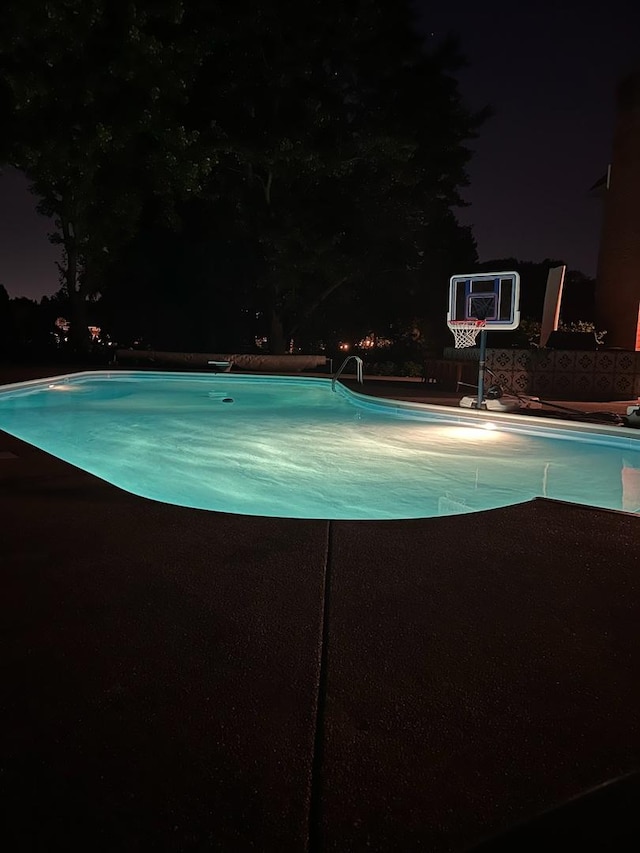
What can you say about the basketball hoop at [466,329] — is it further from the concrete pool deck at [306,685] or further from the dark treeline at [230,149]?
the dark treeline at [230,149]

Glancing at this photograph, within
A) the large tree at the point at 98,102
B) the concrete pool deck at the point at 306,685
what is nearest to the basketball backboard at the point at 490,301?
the concrete pool deck at the point at 306,685

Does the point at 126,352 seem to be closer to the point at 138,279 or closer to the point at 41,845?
the point at 138,279

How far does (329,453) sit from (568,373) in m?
7.30

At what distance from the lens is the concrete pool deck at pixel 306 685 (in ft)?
5.14

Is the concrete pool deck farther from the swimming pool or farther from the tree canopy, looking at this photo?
the tree canopy

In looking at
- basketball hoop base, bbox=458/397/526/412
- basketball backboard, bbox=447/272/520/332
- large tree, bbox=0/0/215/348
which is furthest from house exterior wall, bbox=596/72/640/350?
large tree, bbox=0/0/215/348

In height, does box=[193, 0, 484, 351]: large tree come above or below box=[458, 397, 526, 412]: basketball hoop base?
above

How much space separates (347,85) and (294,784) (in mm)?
24798

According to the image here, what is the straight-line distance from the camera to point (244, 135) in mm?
20266

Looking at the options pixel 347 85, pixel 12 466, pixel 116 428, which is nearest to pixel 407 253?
pixel 347 85

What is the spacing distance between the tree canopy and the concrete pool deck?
18472 millimetres

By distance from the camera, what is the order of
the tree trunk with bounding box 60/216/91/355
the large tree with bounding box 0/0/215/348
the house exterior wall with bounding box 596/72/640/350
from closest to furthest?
the house exterior wall with bounding box 596/72/640/350 → the large tree with bounding box 0/0/215/348 → the tree trunk with bounding box 60/216/91/355

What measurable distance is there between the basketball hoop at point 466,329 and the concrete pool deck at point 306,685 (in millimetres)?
7359

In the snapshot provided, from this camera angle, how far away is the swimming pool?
20.4ft
